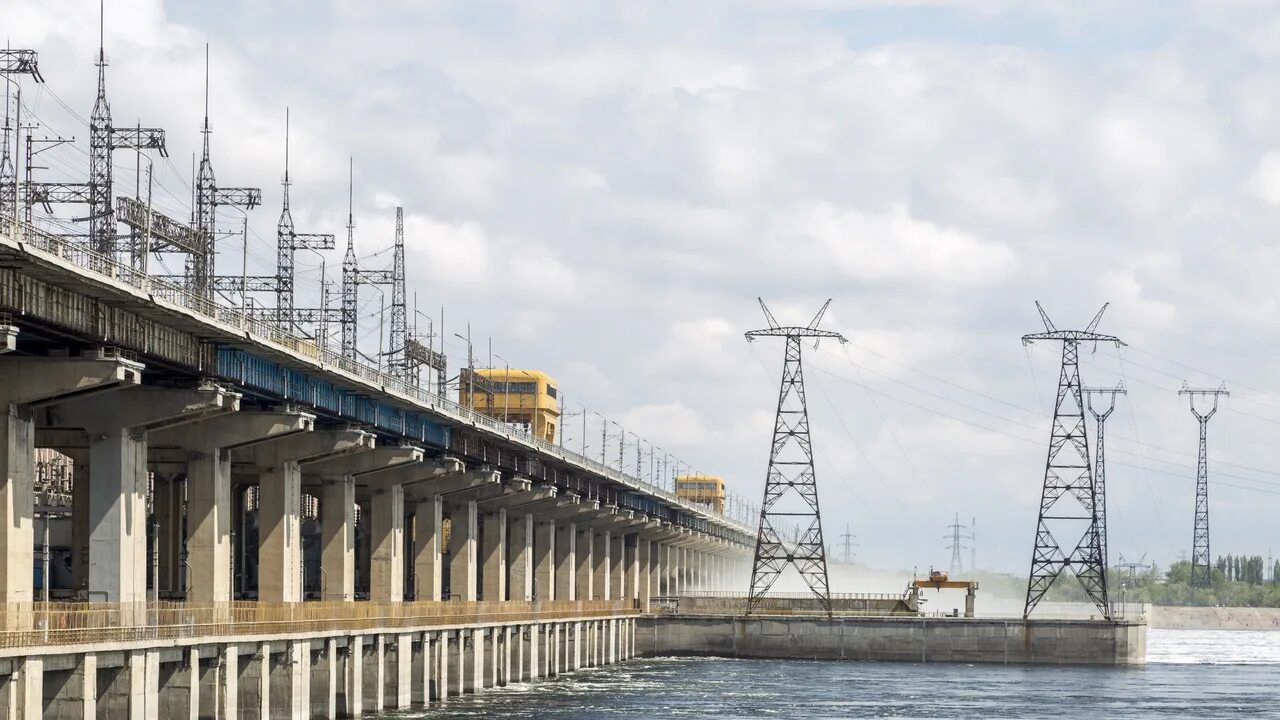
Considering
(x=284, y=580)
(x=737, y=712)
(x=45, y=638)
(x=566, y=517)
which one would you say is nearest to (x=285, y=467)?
(x=284, y=580)

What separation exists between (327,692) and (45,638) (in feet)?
95.7

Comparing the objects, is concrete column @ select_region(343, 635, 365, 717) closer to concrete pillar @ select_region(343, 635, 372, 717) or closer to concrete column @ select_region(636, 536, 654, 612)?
concrete pillar @ select_region(343, 635, 372, 717)

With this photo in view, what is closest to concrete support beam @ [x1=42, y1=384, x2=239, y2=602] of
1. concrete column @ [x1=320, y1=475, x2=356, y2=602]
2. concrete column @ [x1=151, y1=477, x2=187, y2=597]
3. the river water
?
the river water

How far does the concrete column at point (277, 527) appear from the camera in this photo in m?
83.2

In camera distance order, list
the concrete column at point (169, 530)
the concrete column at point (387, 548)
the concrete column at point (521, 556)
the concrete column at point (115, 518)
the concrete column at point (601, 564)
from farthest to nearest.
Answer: the concrete column at point (601, 564), the concrete column at point (521, 556), the concrete column at point (169, 530), the concrete column at point (387, 548), the concrete column at point (115, 518)

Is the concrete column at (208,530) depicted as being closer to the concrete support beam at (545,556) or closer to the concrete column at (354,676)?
the concrete column at (354,676)

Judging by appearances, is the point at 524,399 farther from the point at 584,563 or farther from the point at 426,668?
the point at 426,668

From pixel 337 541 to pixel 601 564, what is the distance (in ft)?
267

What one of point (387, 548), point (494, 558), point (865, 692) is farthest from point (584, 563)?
point (387, 548)

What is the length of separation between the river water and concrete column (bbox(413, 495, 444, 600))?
672cm

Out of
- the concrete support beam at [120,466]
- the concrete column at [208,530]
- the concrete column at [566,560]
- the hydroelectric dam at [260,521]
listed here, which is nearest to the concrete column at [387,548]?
the hydroelectric dam at [260,521]

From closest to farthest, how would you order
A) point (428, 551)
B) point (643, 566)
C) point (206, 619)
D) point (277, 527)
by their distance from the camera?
point (206, 619) < point (277, 527) < point (428, 551) < point (643, 566)

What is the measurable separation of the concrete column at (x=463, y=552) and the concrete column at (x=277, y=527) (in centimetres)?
2906

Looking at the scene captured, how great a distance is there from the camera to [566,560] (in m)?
151
